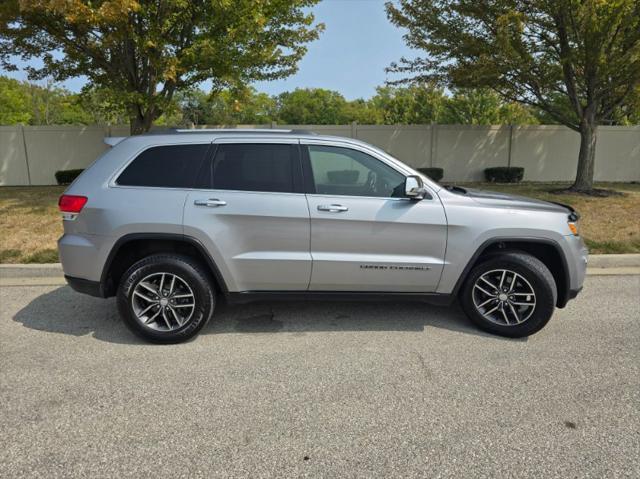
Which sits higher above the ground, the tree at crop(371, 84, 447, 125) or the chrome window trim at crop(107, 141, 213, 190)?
the tree at crop(371, 84, 447, 125)

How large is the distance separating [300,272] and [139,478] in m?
2.01

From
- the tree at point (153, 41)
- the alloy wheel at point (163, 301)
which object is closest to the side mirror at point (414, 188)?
the alloy wheel at point (163, 301)

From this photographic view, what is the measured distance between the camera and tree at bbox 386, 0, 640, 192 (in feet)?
30.8

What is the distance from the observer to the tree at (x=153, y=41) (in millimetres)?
8875

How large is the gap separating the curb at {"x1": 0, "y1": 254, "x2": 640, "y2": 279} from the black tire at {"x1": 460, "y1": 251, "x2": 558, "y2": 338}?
277 cm

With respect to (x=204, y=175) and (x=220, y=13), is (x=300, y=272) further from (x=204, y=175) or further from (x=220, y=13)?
(x=220, y=13)

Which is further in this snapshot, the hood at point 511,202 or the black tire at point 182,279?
the hood at point 511,202

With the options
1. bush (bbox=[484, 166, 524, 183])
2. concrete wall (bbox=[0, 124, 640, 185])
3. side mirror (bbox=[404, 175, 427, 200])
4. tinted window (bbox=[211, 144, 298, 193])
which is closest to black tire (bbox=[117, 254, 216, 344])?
tinted window (bbox=[211, 144, 298, 193])

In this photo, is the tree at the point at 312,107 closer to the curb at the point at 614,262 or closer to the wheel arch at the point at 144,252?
the curb at the point at 614,262

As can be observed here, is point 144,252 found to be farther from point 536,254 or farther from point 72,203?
point 536,254

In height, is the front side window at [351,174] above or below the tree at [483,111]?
below

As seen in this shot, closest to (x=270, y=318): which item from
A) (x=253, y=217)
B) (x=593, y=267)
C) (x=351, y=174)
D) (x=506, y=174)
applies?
(x=253, y=217)

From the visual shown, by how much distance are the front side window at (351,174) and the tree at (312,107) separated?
216 ft

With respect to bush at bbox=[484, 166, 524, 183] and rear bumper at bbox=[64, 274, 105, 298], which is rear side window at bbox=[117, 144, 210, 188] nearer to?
rear bumper at bbox=[64, 274, 105, 298]
